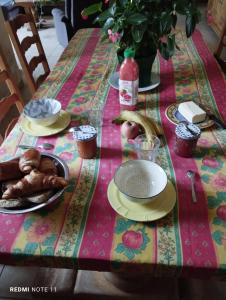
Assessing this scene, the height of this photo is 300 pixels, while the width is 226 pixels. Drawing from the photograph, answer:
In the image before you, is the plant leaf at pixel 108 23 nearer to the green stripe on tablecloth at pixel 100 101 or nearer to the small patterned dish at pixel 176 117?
the green stripe on tablecloth at pixel 100 101

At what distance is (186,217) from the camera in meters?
0.66

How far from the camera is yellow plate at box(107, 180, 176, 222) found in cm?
66

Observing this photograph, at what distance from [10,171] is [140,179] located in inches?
14.8

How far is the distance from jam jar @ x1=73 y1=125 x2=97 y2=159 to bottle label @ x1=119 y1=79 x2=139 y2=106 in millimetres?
263

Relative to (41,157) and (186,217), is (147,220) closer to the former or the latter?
(186,217)

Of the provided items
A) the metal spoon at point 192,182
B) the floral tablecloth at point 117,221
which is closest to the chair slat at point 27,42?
the floral tablecloth at point 117,221

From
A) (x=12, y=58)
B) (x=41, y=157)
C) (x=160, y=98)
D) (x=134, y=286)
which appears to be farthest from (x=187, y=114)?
(x=12, y=58)

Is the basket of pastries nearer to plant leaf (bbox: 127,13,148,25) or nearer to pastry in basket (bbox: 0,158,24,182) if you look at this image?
pastry in basket (bbox: 0,158,24,182)

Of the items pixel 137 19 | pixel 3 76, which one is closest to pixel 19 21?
pixel 3 76

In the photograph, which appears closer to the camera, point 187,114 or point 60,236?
point 60,236

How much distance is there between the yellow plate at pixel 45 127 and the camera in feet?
3.14

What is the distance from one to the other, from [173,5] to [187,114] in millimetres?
445

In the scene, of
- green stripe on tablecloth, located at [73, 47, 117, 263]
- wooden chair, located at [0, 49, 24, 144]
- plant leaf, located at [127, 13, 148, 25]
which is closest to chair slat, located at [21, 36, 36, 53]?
wooden chair, located at [0, 49, 24, 144]

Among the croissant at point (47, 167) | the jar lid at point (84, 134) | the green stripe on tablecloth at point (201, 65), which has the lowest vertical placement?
the green stripe on tablecloth at point (201, 65)
